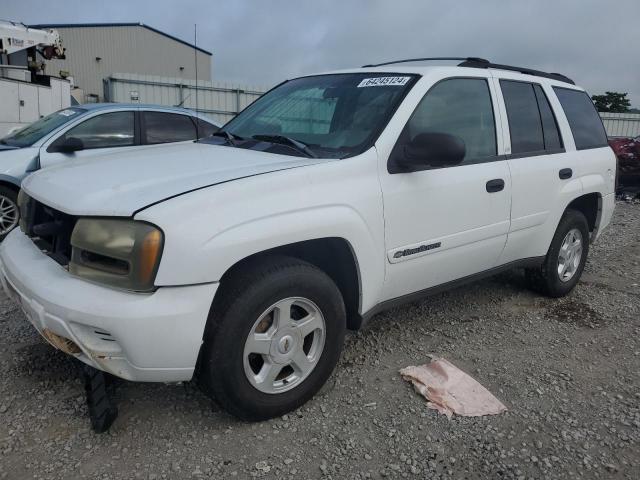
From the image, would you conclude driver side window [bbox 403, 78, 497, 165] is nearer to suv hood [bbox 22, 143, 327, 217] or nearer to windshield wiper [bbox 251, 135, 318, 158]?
windshield wiper [bbox 251, 135, 318, 158]

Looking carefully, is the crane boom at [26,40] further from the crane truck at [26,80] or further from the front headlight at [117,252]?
the front headlight at [117,252]

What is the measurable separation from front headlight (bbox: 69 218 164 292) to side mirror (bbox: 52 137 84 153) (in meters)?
3.82

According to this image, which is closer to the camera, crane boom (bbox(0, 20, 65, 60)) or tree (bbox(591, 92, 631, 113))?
crane boom (bbox(0, 20, 65, 60))

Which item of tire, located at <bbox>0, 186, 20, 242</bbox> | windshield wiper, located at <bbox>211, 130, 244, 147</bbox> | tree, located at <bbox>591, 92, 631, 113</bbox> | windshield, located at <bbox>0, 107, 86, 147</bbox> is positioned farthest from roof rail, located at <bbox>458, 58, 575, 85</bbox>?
tree, located at <bbox>591, 92, 631, 113</bbox>

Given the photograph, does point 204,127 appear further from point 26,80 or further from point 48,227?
point 48,227

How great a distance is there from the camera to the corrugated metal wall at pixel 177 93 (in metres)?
14.1

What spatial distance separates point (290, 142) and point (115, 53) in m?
32.3

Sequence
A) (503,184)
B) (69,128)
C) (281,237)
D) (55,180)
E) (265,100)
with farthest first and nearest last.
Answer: (69,128) → (265,100) → (503,184) → (55,180) → (281,237)

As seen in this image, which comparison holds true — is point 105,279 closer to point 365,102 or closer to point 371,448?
point 371,448

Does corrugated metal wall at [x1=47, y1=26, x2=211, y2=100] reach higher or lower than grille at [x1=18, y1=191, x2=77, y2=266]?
higher

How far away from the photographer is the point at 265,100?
3.82 meters

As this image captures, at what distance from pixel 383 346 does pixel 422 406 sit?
69 cm

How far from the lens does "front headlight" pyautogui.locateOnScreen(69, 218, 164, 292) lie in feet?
6.76

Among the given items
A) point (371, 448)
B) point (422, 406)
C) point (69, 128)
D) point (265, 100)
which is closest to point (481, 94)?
point (265, 100)
